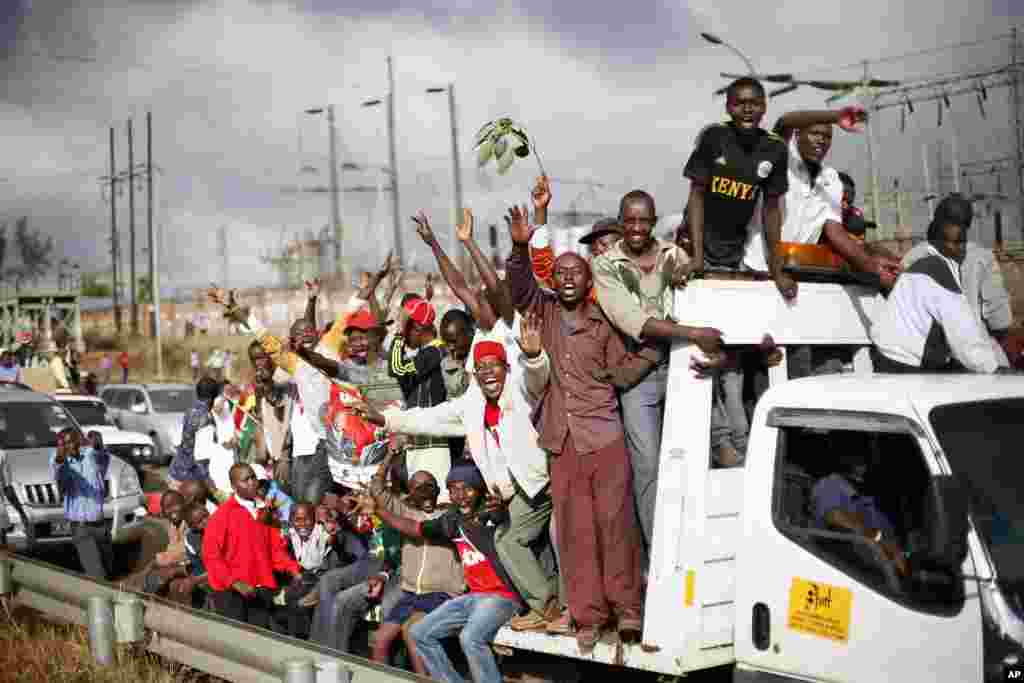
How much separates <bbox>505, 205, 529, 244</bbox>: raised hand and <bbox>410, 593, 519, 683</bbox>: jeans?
5.98ft

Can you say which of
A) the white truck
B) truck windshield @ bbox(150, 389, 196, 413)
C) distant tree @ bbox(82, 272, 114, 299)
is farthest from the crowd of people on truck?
distant tree @ bbox(82, 272, 114, 299)

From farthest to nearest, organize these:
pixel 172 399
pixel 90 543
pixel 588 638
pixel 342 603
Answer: pixel 172 399
pixel 90 543
pixel 342 603
pixel 588 638

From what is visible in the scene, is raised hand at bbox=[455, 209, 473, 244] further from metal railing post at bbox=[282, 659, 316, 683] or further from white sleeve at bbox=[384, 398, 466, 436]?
metal railing post at bbox=[282, 659, 316, 683]

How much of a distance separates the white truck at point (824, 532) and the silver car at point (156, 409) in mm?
17741

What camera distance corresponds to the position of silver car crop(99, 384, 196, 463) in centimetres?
2195

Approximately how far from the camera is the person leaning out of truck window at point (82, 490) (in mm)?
10758

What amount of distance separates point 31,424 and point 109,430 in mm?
5430

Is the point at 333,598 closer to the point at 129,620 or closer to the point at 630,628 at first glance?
the point at 129,620

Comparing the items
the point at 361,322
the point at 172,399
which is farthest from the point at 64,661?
the point at 172,399

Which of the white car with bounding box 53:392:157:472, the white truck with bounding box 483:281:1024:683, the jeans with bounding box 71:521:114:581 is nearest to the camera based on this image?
the white truck with bounding box 483:281:1024:683

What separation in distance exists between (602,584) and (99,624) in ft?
10.4

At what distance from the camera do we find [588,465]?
5.36m

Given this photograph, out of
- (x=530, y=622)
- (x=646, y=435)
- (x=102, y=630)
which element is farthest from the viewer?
(x=102, y=630)

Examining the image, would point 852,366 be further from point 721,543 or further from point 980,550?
point 980,550
